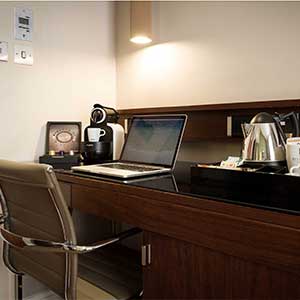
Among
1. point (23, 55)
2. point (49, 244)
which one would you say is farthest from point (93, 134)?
point (49, 244)

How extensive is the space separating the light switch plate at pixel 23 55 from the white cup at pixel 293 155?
1369 mm

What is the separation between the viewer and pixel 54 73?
191 cm

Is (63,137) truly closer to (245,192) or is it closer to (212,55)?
(212,55)

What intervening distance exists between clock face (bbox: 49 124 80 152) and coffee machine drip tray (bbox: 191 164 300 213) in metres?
0.96

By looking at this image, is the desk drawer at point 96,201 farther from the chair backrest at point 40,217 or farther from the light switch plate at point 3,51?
the light switch plate at point 3,51

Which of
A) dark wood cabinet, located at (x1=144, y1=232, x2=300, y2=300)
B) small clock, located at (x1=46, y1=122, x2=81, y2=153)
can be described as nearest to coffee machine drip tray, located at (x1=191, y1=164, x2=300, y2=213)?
dark wood cabinet, located at (x1=144, y1=232, x2=300, y2=300)

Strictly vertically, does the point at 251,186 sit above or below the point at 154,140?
below

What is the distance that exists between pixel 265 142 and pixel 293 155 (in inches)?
4.6

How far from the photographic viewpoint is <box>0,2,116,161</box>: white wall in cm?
175

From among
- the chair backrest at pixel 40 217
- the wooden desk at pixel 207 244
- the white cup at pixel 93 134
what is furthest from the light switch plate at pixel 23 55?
the wooden desk at pixel 207 244

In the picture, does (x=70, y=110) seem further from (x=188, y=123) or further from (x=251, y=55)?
(x=251, y=55)

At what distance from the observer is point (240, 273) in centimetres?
90

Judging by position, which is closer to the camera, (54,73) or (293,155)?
(293,155)

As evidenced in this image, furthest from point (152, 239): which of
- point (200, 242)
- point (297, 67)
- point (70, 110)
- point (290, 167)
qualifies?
point (70, 110)
